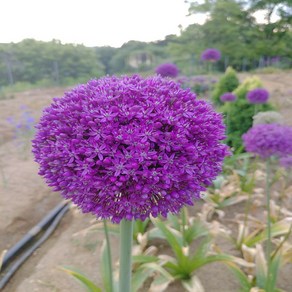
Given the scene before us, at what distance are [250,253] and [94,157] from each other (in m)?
2.32

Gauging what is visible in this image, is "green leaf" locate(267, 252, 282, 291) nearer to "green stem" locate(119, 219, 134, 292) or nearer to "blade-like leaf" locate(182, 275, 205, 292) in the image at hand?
"blade-like leaf" locate(182, 275, 205, 292)

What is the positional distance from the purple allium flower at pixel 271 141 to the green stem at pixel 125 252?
1227mm

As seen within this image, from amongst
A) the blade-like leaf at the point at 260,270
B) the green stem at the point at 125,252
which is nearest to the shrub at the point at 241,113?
the blade-like leaf at the point at 260,270

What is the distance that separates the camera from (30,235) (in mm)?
4195

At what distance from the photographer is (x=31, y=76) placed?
23406 mm

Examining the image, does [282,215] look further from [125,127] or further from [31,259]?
[125,127]

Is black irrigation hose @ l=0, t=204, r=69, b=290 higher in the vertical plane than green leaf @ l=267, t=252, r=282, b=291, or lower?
lower

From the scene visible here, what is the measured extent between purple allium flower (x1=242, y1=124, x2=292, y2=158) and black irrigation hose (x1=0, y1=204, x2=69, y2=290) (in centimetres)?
279

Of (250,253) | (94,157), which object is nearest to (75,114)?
(94,157)

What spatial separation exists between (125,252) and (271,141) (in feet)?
4.28

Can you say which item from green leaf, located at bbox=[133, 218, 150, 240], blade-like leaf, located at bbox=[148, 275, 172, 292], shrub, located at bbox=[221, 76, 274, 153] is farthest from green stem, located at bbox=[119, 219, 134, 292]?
shrub, located at bbox=[221, 76, 274, 153]

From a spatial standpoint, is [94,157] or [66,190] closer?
[94,157]

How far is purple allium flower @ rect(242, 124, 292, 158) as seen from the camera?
230 centimetres

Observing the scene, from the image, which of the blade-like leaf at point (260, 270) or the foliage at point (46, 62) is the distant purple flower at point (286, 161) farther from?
the foliage at point (46, 62)
